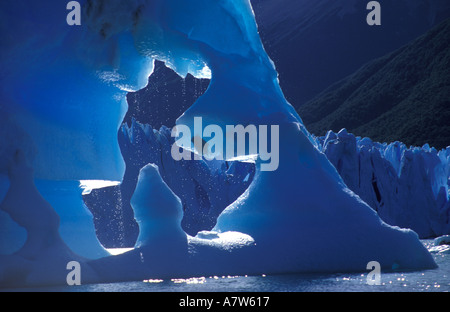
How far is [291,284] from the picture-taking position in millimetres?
6906

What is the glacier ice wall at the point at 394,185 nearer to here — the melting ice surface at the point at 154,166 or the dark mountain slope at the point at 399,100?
the melting ice surface at the point at 154,166

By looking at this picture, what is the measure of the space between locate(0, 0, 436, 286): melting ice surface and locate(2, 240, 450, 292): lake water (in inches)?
12.2

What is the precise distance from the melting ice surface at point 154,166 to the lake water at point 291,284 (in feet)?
1.02

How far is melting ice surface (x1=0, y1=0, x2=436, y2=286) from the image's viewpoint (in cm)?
744

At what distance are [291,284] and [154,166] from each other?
263 cm

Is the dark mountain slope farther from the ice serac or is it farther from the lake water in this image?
the lake water

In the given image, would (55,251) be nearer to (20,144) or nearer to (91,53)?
(20,144)

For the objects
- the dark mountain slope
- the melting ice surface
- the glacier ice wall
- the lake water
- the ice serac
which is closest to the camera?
the lake water

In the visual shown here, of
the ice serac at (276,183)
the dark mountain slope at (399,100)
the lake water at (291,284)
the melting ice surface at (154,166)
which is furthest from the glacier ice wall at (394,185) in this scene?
→ the dark mountain slope at (399,100)

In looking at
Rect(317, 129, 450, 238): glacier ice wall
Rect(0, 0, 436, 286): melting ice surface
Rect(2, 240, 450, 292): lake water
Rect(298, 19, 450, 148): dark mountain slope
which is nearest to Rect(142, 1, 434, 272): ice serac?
Rect(0, 0, 436, 286): melting ice surface

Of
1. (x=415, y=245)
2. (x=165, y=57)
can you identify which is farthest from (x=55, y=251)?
(x=415, y=245)

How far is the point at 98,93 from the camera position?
9656 millimetres

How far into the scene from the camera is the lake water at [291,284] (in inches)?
255
